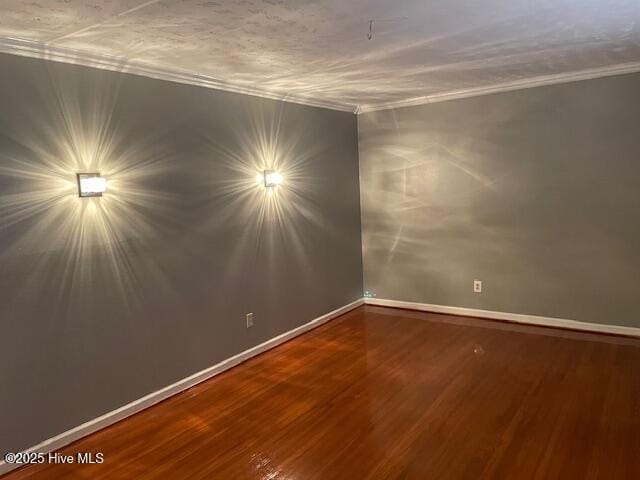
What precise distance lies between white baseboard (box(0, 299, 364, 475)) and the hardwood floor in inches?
2.3

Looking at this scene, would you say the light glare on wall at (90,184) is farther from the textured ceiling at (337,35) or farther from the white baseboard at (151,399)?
the white baseboard at (151,399)

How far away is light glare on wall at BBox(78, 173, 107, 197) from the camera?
2.61m

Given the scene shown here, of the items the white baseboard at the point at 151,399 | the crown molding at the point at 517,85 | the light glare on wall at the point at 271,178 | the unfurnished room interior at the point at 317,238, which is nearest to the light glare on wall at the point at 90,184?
the unfurnished room interior at the point at 317,238

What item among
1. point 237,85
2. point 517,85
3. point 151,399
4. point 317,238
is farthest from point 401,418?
point 517,85

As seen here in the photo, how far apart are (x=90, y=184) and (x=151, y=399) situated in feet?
4.78

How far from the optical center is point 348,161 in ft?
16.3

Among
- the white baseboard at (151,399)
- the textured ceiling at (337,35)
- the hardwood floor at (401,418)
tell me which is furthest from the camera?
the white baseboard at (151,399)

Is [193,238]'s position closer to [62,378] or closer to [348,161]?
[62,378]

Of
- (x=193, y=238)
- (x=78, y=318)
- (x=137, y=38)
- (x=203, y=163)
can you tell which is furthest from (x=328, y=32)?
(x=78, y=318)

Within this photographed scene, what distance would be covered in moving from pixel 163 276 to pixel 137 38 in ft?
4.90

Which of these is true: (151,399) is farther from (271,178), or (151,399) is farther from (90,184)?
(271,178)

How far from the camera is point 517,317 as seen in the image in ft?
14.5

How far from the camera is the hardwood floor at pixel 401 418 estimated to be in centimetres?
231

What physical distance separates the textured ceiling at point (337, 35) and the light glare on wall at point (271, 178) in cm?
72
